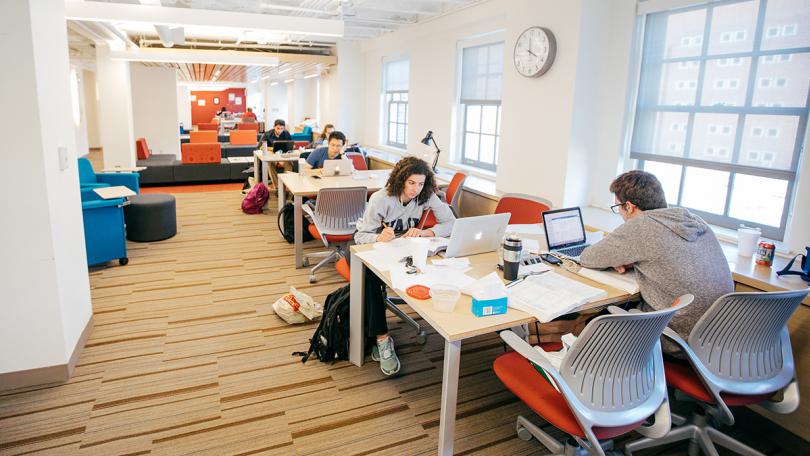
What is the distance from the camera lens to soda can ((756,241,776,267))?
2674 millimetres

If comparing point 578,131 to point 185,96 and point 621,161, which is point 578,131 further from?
point 185,96

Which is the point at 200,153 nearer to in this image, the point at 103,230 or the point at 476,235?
the point at 103,230

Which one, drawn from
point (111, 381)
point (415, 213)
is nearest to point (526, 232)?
point (415, 213)

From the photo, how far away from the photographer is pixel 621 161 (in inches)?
161

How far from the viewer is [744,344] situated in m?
2.03

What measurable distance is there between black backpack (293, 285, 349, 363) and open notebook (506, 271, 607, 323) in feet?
3.75

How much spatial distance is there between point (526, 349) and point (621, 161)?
282 centimetres

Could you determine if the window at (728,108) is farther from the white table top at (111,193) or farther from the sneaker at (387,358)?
the white table top at (111,193)

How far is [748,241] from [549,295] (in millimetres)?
1454

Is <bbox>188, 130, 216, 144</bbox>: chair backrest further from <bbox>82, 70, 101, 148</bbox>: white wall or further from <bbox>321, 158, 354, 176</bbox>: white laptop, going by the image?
<bbox>82, 70, 101, 148</bbox>: white wall

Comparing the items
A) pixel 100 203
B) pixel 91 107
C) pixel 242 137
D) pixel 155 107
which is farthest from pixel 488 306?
pixel 91 107

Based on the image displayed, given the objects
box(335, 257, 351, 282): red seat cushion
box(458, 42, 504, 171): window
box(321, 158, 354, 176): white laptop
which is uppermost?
box(458, 42, 504, 171): window

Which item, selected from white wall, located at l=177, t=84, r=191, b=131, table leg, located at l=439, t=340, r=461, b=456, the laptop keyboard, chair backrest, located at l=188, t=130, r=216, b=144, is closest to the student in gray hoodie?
the laptop keyboard

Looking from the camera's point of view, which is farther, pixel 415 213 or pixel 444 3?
pixel 444 3
